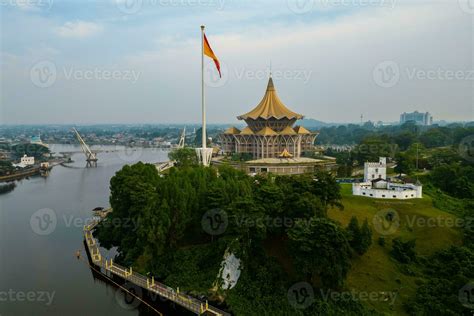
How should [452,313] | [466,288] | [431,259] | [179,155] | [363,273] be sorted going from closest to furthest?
[452,313] < [466,288] < [363,273] < [431,259] < [179,155]

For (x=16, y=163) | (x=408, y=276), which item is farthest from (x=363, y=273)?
(x=16, y=163)

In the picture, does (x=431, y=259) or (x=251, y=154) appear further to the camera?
(x=251, y=154)

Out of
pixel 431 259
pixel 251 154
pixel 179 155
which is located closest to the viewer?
pixel 431 259

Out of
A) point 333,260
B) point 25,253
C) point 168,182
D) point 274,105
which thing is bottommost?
point 25,253

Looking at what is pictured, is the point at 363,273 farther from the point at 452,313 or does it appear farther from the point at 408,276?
the point at 452,313
